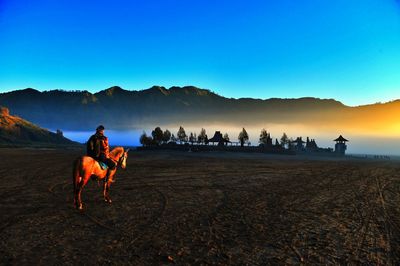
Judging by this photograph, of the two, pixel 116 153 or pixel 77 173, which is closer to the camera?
pixel 77 173

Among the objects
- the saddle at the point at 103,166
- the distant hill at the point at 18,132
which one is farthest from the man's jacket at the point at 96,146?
the distant hill at the point at 18,132

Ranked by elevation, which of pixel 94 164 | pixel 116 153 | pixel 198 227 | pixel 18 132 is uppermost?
pixel 18 132

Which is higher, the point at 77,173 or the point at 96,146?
the point at 96,146

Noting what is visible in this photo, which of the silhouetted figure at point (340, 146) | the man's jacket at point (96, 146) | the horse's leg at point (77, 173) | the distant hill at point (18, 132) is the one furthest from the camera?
the distant hill at point (18, 132)

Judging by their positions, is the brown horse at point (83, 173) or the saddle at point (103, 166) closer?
the brown horse at point (83, 173)

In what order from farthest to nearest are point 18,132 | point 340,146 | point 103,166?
point 18,132 < point 340,146 < point 103,166

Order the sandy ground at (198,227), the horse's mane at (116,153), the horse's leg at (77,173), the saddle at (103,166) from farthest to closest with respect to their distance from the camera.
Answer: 1. the horse's mane at (116,153)
2. the saddle at (103,166)
3. the horse's leg at (77,173)
4. the sandy ground at (198,227)

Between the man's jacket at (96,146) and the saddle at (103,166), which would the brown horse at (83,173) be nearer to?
the saddle at (103,166)

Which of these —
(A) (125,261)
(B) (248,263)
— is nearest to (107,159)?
(A) (125,261)

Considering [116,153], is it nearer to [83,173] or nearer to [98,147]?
[98,147]

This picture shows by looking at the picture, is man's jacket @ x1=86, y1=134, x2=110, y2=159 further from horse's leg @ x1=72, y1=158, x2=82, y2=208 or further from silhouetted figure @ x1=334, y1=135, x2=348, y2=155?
silhouetted figure @ x1=334, y1=135, x2=348, y2=155

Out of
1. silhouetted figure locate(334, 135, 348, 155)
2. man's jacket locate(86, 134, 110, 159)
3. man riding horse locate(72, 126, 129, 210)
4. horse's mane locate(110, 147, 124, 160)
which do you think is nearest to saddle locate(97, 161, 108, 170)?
man riding horse locate(72, 126, 129, 210)

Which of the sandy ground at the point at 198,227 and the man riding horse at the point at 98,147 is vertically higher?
the man riding horse at the point at 98,147

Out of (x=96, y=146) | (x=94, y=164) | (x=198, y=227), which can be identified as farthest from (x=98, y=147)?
(x=198, y=227)
